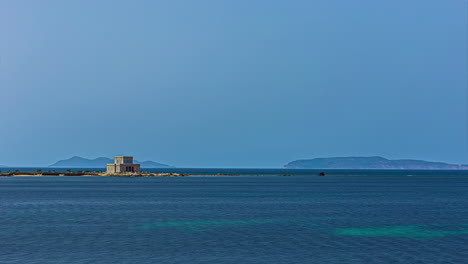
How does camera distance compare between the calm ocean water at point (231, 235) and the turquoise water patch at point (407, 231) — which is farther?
the turquoise water patch at point (407, 231)

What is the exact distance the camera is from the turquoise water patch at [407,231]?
47969 mm

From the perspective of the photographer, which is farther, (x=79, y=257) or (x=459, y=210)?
(x=459, y=210)

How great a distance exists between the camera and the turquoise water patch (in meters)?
48.0

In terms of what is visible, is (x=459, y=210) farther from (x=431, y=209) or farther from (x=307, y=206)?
(x=307, y=206)

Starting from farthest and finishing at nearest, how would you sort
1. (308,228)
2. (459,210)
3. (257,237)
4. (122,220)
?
1. (459,210)
2. (122,220)
3. (308,228)
4. (257,237)

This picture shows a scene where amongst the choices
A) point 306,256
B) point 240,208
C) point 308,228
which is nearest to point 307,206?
point 240,208

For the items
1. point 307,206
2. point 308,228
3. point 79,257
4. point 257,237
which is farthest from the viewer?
point 307,206

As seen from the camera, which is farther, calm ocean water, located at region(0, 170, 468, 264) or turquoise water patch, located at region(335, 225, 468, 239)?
turquoise water patch, located at region(335, 225, 468, 239)

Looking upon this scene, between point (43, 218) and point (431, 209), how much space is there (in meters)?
50.1

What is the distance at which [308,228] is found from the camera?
52.4 m

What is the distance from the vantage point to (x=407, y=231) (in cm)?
5050

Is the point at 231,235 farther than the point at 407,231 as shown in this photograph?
No

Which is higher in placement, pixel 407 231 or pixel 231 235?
pixel 231 235

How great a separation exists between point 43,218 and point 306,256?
35.0 m
